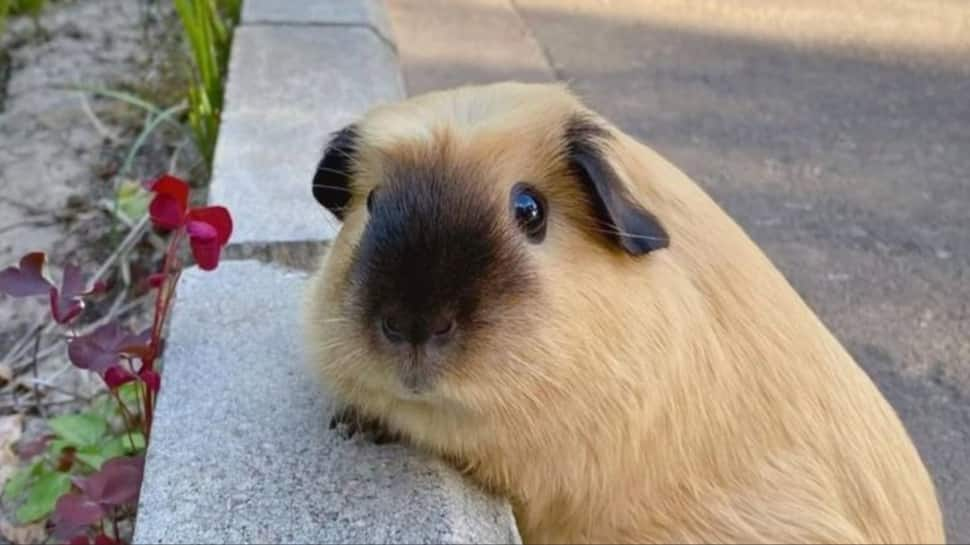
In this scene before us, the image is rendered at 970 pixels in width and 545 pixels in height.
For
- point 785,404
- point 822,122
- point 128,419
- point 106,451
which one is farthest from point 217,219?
point 822,122

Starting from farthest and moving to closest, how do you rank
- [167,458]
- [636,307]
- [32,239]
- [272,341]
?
[32,239]
[272,341]
[167,458]
[636,307]

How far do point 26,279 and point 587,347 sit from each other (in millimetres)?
1346

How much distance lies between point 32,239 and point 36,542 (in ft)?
5.09

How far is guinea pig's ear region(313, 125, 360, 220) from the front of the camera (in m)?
2.11

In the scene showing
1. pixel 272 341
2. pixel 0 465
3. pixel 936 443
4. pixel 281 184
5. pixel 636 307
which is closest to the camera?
pixel 636 307

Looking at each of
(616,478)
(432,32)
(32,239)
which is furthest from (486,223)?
(432,32)

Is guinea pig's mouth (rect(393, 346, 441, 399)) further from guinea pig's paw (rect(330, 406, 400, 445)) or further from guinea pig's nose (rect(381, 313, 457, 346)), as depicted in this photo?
guinea pig's paw (rect(330, 406, 400, 445))

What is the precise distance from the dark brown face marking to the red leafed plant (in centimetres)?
77

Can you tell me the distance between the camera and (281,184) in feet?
11.5

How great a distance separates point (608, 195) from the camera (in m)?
1.89

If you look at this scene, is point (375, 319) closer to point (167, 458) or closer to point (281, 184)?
point (167, 458)

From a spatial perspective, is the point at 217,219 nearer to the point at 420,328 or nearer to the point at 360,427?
the point at 360,427

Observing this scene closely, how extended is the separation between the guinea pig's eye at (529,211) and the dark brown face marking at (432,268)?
0.06 meters

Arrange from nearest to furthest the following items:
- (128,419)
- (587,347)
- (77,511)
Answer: (587,347)
(77,511)
(128,419)
